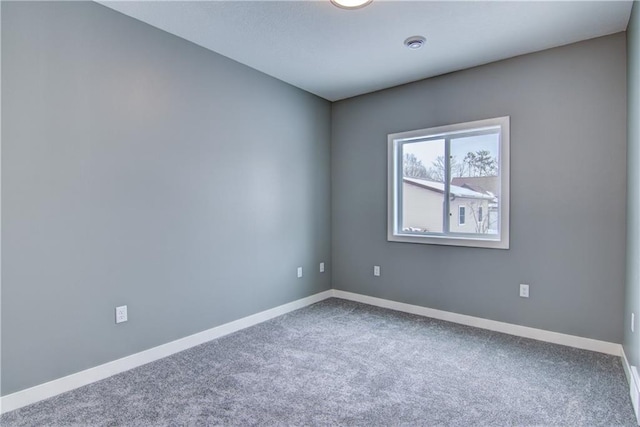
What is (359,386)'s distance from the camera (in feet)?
7.42

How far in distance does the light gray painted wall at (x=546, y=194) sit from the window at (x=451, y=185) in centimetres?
9

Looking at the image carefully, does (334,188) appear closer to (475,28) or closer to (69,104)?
(475,28)

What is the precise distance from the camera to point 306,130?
162 inches

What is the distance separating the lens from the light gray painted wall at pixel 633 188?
2.10 metres

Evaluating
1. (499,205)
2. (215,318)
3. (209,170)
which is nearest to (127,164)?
(209,170)

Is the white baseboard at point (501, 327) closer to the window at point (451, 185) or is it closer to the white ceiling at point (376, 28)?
the window at point (451, 185)

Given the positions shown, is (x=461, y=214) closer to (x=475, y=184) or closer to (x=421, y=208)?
(x=475, y=184)

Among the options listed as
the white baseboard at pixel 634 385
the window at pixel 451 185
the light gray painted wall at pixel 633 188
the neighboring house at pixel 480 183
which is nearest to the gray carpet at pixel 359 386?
the white baseboard at pixel 634 385

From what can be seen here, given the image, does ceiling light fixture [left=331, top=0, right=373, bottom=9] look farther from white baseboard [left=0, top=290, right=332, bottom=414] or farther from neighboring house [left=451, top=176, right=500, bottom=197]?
white baseboard [left=0, top=290, right=332, bottom=414]

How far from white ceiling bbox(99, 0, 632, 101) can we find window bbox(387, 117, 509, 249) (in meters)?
0.70

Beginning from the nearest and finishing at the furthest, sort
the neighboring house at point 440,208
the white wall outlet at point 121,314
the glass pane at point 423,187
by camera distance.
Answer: the white wall outlet at point 121,314 → the neighboring house at point 440,208 → the glass pane at point 423,187

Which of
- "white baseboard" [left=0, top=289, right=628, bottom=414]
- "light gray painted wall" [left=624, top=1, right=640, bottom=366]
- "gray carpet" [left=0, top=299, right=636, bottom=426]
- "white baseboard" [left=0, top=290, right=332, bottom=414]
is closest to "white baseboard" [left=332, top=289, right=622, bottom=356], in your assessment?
"white baseboard" [left=0, top=289, right=628, bottom=414]

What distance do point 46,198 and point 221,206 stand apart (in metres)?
1.30

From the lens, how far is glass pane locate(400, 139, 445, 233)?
376 cm
